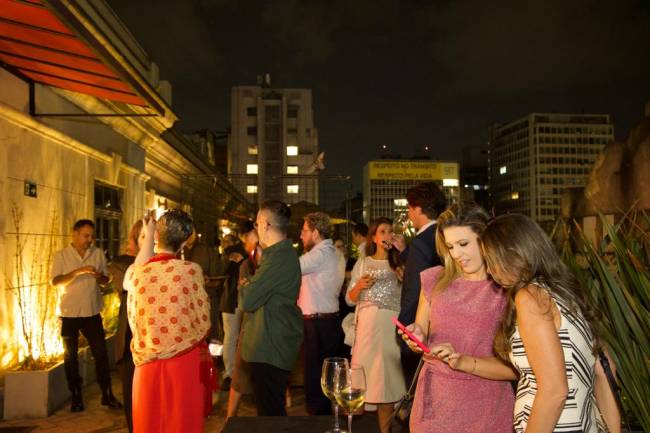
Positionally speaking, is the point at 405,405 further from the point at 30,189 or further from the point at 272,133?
the point at 272,133

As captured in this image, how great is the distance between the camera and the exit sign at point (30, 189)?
6.37m

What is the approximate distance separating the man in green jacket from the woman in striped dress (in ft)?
7.27

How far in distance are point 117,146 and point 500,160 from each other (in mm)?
180607

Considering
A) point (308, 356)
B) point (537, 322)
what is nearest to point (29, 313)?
point (308, 356)

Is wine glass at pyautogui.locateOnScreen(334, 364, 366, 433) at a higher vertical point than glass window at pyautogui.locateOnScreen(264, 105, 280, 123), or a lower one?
lower

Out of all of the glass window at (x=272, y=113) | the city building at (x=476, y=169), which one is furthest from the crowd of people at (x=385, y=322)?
the city building at (x=476, y=169)

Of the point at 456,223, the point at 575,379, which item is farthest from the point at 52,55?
the point at 575,379

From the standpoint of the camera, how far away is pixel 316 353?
208 inches

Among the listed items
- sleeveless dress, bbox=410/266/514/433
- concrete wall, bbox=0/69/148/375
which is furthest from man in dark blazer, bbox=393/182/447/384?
concrete wall, bbox=0/69/148/375

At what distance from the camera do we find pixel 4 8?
169 inches

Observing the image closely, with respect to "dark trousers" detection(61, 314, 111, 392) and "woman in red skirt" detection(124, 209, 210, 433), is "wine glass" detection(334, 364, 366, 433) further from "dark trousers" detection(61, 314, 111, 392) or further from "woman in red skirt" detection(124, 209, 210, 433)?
"dark trousers" detection(61, 314, 111, 392)

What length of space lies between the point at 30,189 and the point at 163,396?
4.13 metres

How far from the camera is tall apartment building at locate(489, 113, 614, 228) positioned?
A: 157 metres

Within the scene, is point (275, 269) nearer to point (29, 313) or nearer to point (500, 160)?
point (29, 313)
